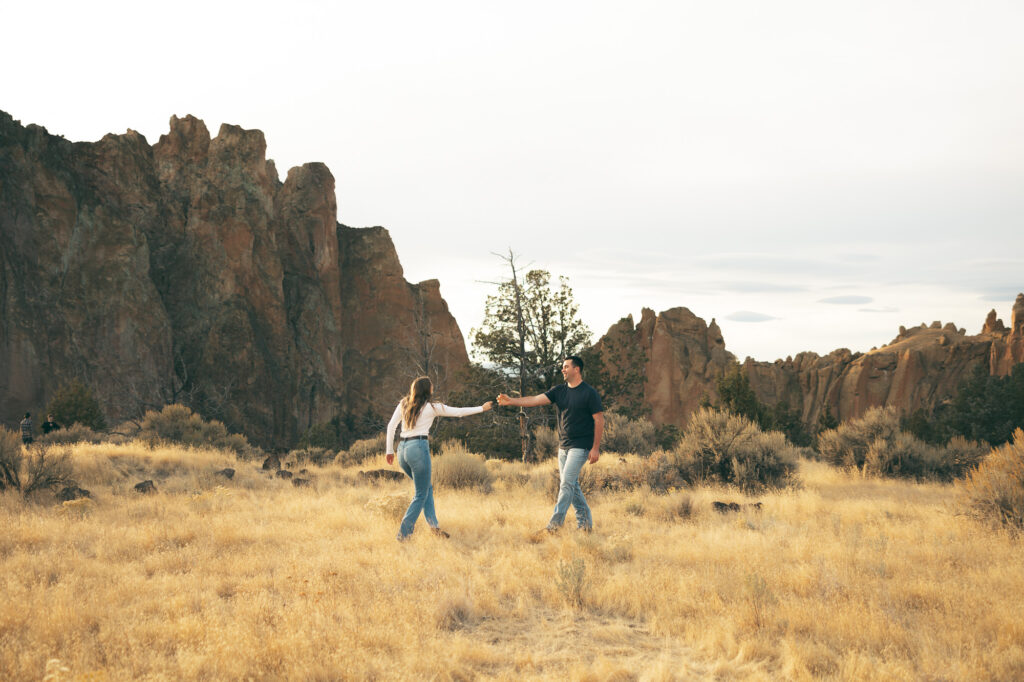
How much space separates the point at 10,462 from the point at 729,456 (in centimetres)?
1227

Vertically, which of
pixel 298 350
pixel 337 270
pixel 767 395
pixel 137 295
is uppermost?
pixel 337 270

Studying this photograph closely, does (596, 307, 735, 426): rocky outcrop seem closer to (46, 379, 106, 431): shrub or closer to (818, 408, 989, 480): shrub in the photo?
(46, 379, 106, 431): shrub

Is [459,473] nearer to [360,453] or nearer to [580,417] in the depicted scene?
[580,417]

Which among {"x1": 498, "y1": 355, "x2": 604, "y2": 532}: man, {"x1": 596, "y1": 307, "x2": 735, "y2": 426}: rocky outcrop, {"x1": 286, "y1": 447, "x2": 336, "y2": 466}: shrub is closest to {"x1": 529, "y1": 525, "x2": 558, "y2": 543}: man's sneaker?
{"x1": 498, "y1": 355, "x2": 604, "y2": 532}: man

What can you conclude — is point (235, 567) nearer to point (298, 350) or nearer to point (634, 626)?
point (634, 626)

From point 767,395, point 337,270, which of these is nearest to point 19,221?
point 337,270

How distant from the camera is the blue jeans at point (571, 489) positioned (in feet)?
24.3

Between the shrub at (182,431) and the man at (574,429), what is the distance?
14.1 metres

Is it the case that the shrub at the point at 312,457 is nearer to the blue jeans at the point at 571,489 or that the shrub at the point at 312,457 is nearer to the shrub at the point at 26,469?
the shrub at the point at 26,469

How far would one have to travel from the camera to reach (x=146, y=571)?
6164 millimetres

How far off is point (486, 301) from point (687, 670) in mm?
17500

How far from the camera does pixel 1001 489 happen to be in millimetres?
7578

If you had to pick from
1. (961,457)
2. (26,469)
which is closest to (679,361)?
(961,457)

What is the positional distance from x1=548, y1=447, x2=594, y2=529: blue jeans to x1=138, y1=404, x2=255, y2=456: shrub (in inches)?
553
